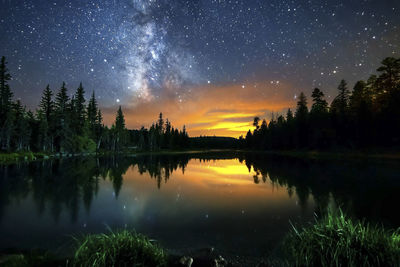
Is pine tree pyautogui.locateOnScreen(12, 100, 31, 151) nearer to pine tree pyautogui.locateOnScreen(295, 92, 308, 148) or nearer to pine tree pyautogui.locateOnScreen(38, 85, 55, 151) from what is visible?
Result: pine tree pyautogui.locateOnScreen(38, 85, 55, 151)

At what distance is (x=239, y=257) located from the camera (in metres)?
5.48

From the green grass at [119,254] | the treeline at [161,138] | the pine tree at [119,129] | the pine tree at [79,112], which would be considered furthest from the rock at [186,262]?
the treeline at [161,138]

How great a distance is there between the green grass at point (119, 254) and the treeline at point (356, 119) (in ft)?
173

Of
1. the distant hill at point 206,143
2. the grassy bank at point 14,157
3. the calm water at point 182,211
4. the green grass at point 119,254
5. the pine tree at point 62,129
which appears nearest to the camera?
the green grass at point 119,254

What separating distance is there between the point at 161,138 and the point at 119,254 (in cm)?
10653

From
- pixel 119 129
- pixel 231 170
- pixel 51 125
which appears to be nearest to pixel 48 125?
pixel 51 125

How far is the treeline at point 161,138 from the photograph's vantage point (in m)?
100

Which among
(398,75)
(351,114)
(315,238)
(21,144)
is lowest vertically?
(315,238)

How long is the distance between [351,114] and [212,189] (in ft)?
165

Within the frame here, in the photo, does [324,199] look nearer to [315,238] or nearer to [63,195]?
[315,238]

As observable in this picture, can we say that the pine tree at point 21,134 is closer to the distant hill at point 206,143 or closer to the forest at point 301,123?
the forest at point 301,123

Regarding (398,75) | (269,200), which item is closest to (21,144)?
(269,200)

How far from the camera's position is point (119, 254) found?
166 inches

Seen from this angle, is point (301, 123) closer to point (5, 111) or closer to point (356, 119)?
point (356, 119)
